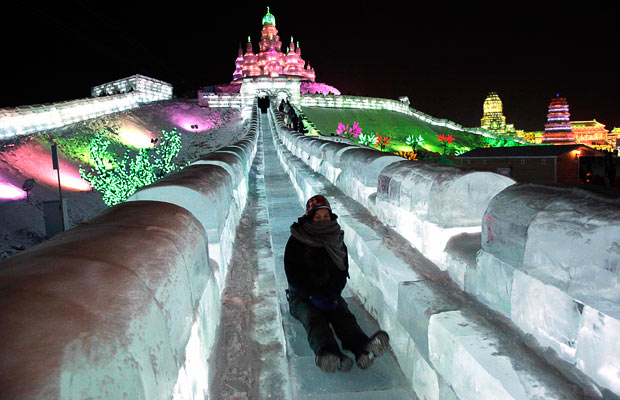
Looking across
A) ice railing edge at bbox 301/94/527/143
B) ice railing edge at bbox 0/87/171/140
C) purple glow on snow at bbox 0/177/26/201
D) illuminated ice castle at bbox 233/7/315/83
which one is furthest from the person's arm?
illuminated ice castle at bbox 233/7/315/83

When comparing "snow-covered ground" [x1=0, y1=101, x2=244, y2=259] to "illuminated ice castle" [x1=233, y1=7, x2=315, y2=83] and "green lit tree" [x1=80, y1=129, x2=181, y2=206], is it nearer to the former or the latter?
"green lit tree" [x1=80, y1=129, x2=181, y2=206]

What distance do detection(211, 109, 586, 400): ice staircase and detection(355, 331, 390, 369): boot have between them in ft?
0.30

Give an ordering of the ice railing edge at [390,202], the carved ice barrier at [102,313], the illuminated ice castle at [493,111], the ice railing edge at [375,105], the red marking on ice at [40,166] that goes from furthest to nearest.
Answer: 1. the illuminated ice castle at [493,111]
2. the ice railing edge at [375,105]
3. the red marking on ice at [40,166]
4. the ice railing edge at [390,202]
5. the carved ice barrier at [102,313]

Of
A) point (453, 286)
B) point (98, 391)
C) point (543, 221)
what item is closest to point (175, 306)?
point (98, 391)

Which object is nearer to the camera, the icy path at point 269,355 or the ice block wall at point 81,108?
the icy path at point 269,355

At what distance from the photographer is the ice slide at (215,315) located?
33.2 inches

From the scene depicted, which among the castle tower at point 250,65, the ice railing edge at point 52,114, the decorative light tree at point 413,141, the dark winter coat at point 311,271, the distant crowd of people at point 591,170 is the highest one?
the castle tower at point 250,65

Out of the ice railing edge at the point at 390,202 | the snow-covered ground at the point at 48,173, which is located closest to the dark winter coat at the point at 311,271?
the ice railing edge at the point at 390,202

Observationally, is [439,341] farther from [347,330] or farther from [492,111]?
[492,111]

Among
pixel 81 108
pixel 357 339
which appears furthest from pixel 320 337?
pixel 81 108

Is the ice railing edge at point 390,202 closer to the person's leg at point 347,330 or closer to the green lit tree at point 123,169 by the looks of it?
the person's leg at point 347,330

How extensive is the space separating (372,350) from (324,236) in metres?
1.00

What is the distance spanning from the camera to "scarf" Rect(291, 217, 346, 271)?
3176 millimetres

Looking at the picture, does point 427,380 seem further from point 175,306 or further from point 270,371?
point 175,306
